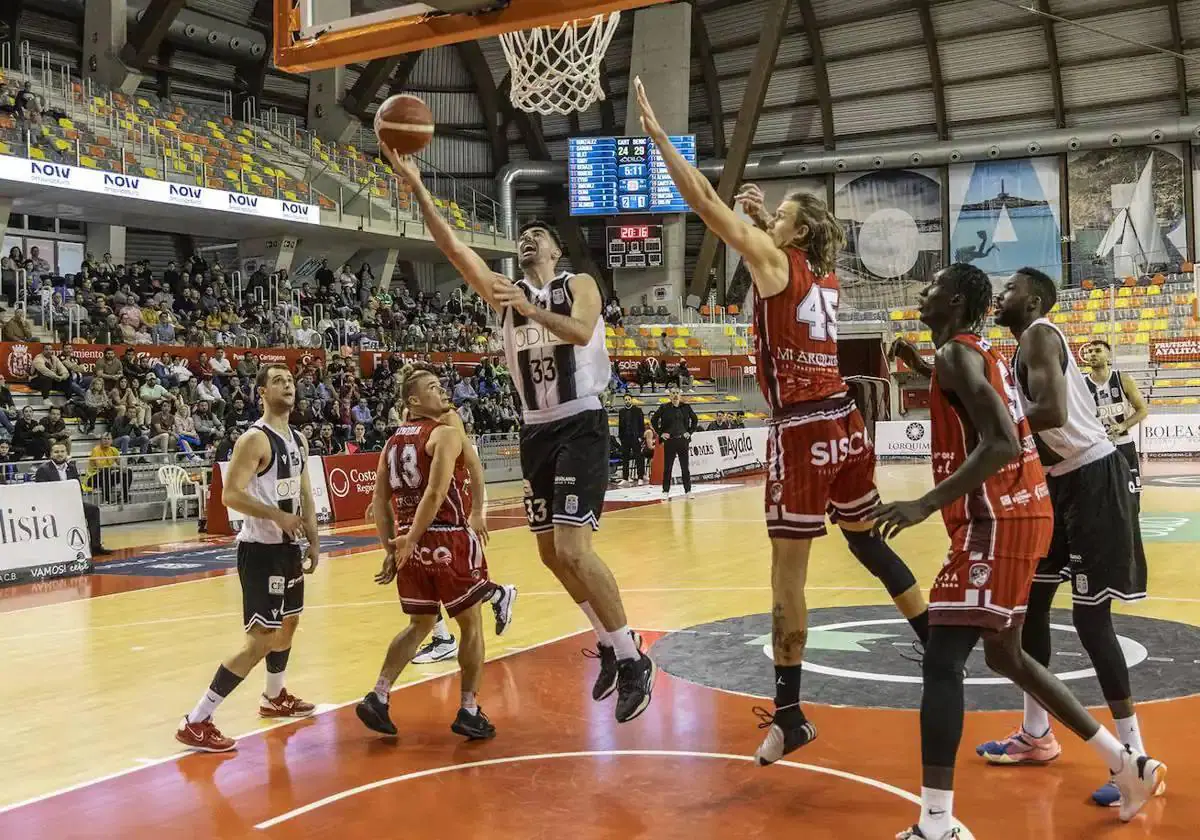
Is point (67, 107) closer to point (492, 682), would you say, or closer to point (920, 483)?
point (920, 483)

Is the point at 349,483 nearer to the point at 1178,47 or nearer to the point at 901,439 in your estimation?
the point at 901,439

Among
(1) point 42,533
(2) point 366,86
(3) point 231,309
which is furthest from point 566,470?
(2) point 366,86

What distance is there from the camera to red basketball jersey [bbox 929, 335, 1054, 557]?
3.61m

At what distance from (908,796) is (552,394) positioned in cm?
228

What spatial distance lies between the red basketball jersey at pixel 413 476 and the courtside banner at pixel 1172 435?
76.1ft

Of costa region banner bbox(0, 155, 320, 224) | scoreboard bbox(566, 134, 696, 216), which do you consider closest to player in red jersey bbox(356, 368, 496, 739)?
costa region banner bbox(0, 155, 320, 224)

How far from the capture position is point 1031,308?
4.32 metres

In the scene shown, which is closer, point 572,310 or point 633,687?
point 633,687

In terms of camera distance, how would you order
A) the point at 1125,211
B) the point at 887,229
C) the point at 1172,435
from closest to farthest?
the point at 1172,435, the point at 1125,211, the point at 887,229

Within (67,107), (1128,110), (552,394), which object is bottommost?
(552,394)

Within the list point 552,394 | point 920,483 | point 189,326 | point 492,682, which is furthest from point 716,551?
point 189,326

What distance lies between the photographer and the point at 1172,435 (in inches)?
987

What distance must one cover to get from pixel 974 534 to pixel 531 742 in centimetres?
235

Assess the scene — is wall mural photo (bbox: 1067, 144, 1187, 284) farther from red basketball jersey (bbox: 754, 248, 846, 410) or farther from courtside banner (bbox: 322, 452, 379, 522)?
red basketball jersey (bbox: 754, 248, 846, 410)
